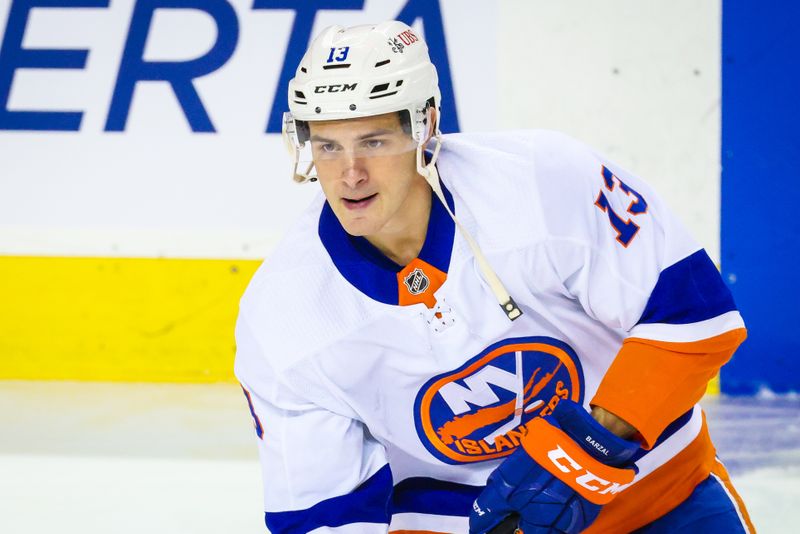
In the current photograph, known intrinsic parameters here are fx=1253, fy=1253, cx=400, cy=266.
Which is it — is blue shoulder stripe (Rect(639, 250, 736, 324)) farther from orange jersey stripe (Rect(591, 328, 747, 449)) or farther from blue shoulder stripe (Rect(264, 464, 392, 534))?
blue shoulder stripe (Rect(264, 464, 392, 534))

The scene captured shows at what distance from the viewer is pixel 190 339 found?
4.06 meters

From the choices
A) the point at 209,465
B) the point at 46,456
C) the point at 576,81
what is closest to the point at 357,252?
the point at 209,465

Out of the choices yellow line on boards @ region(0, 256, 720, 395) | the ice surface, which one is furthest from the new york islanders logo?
yellow line on boards @ region(0, 256, 720, 395)

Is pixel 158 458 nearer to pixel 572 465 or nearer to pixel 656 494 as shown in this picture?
pixel 656 494

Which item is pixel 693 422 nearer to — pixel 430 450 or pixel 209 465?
pixel 430 450

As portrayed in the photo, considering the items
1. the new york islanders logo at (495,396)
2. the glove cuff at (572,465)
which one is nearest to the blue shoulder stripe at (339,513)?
the new york islanders logo at (495,396)

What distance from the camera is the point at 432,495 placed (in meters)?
2.11

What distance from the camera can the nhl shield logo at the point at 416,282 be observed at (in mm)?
1872

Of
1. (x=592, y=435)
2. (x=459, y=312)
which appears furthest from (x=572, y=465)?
(x=459, y=312)

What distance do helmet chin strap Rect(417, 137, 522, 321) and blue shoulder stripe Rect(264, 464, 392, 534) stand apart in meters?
0.35

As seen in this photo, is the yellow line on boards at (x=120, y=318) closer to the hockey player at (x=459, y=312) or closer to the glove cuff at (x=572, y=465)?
the hockey player at (x=459, y=312)

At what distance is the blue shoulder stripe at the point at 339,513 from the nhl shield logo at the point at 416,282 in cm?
31

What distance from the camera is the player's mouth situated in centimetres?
180

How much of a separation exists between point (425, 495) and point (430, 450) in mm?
117
